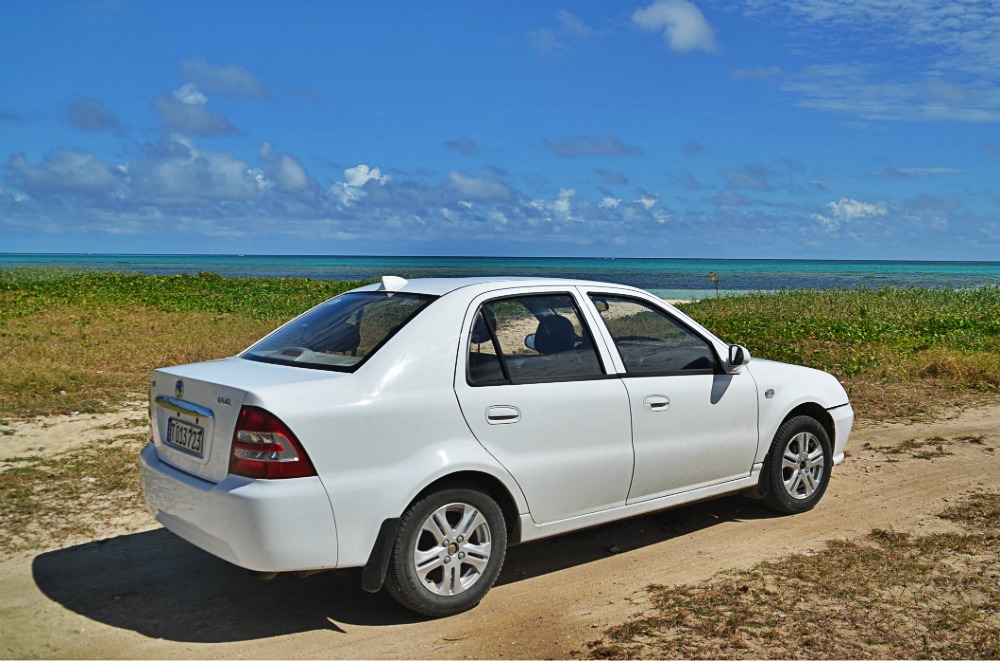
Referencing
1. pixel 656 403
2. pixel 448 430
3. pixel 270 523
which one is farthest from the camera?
pixel 656 403

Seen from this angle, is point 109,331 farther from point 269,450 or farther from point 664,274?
Answer: point 664,274

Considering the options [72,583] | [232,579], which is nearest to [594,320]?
[232,579]

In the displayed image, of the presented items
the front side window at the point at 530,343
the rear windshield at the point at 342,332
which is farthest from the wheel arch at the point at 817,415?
the rear windshield at the point at 342,332

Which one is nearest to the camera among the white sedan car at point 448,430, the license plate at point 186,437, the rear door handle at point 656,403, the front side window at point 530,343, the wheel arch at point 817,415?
the white sedan car at point 448,430

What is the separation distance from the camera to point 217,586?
16.4 ft

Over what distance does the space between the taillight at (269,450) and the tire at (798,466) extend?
3.38 metres

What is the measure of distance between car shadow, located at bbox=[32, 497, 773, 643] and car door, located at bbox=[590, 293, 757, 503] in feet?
1.98

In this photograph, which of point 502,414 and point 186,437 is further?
point 502,414

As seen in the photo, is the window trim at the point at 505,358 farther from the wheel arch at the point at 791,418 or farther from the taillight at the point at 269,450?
the wheel arch at the point at 791,418

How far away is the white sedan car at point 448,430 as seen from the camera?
411cm

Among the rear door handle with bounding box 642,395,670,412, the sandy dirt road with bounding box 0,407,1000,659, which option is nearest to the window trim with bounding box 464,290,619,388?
the rear door handle with bounding box 642,395,670,412

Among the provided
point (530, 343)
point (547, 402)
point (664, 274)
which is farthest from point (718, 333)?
point (664, 274)

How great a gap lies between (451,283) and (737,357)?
6.26 ft

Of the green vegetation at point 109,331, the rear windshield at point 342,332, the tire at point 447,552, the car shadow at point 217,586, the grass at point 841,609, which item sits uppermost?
the rear windshield at point 342,332
